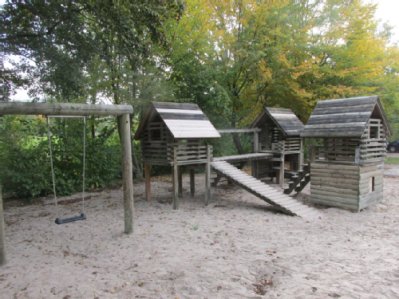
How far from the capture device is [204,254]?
6.52m

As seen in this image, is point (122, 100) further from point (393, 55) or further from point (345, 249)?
point (393, 55)

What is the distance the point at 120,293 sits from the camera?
16.0ft

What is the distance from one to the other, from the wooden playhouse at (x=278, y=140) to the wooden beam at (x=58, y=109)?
889cm

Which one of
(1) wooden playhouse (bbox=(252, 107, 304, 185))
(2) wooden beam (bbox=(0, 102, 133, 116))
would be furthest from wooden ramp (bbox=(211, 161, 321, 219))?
(2) wooden beam (bbox=(0, 102, 133, 116))

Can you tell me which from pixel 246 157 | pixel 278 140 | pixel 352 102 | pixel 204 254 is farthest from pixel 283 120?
pixel 204 254

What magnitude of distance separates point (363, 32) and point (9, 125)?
17.6m

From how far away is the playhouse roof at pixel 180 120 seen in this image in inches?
396

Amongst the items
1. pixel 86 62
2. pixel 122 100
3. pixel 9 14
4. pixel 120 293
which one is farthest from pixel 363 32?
pixel 120 293

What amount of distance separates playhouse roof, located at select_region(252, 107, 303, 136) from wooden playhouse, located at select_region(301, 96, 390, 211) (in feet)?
8.83

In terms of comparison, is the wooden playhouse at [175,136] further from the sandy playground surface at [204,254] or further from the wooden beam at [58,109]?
the wooden beam at [58,109]

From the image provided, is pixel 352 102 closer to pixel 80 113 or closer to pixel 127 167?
pixel 127 167

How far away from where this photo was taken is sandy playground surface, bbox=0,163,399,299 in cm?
504

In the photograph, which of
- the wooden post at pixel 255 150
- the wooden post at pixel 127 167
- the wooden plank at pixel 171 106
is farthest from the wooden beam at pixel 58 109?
the wooden post at pixel 255 150

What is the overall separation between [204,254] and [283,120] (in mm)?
9812
